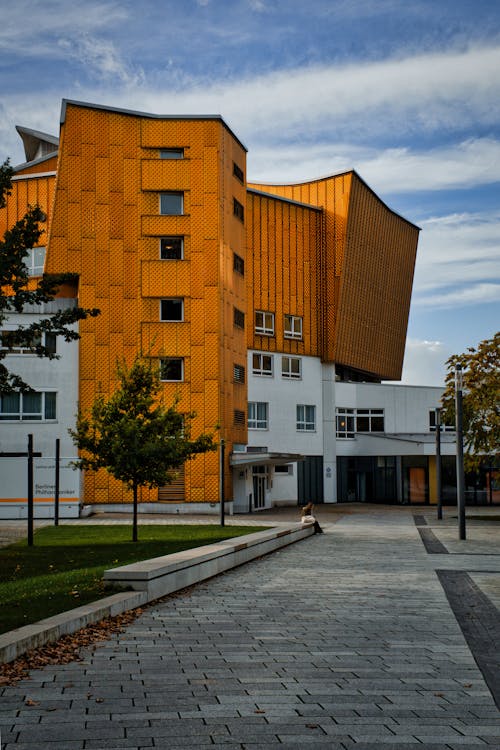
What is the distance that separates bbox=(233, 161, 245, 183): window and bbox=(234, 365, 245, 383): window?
9.99 meters

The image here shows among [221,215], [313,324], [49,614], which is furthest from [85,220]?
[49,614]

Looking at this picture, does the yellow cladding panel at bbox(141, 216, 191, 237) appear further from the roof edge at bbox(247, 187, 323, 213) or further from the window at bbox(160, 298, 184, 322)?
the roof edge at bbox(247, 187, 323, 213)

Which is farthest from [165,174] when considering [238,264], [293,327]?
[293,327]

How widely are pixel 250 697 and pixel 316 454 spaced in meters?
52.2

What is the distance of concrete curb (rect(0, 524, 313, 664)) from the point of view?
338 inches

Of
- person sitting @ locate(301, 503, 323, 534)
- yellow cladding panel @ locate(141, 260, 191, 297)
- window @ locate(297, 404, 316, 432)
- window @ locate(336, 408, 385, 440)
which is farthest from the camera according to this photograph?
window @ locate(336, 408, 385, 440)

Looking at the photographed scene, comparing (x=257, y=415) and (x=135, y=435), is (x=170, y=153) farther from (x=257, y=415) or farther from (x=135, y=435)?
(x=135, y=435)

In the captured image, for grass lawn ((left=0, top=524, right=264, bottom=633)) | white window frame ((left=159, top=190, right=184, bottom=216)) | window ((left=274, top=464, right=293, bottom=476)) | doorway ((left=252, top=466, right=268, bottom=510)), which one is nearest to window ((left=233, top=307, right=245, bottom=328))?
white window frame ((left=159, top=190, right=184, bottom=216))

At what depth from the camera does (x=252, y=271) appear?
54.9 meters

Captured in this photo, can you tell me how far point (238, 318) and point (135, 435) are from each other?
24.2 metres

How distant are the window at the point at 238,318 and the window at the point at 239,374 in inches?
85.6

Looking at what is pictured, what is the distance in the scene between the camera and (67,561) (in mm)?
17375

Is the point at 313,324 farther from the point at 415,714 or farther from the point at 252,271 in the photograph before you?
the point at 415,714

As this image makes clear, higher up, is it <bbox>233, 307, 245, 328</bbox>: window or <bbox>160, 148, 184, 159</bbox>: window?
<bbox>160, 148, 184, 159</bbox>: window
